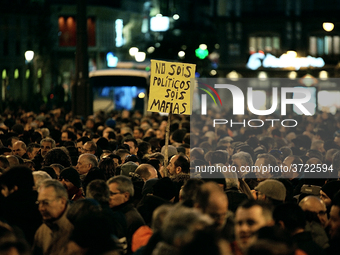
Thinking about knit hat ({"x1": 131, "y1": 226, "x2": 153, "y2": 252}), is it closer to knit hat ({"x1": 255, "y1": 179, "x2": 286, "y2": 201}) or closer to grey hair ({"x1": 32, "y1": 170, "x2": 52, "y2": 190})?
knit hat ({"x1": 255, "y1": 179, "x2": 286, "y2": 201})

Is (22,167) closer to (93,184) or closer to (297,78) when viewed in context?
(93,184)

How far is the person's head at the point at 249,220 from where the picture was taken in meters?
4.43

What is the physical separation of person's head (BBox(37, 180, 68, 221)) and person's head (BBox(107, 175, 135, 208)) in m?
0.66

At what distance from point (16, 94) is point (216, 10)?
61.1 feet

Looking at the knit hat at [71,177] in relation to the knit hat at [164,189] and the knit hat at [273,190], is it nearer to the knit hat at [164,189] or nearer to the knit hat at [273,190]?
the knit hat at [164,189]

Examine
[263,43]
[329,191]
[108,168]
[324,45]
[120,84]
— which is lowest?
[329,191]

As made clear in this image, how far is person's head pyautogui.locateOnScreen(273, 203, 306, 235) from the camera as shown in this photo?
5.19 meters

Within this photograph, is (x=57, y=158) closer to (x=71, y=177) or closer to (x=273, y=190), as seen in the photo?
(x=71, y=177)

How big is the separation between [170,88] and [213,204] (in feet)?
18.1

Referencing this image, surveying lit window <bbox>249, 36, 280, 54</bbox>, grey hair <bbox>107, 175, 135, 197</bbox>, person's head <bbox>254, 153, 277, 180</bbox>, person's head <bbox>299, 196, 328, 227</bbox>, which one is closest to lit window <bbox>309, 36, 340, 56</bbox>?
lit window <bbox>249, 36, 280, 54</bbox>

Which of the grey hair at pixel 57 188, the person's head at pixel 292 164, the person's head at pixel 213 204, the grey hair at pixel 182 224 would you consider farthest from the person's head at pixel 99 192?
the person's head at pixel 292 164

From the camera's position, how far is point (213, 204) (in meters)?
4.56

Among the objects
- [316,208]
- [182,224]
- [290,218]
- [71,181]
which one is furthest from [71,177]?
[182,224]

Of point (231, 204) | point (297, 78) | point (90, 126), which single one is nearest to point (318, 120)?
point (90, 126)
